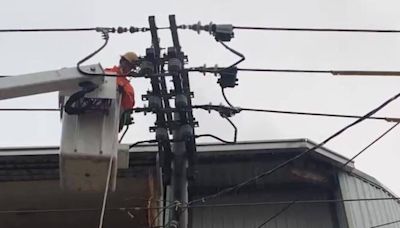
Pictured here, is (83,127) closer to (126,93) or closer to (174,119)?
(126,93)

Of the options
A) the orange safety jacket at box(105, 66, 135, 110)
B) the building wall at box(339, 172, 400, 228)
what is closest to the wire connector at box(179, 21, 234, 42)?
the orange safety jacket at box(105, 66, 135, 110)

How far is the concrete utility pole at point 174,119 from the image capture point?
729 centimetres

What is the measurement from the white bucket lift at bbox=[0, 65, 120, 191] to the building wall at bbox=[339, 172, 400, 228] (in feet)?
17.6

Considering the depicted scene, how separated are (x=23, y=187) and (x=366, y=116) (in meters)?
6.30

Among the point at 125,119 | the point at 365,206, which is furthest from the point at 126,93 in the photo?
the point at 365,206

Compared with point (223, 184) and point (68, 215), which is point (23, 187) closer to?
point (68, 215)

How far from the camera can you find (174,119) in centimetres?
768

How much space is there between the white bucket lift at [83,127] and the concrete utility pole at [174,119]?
1440 mm

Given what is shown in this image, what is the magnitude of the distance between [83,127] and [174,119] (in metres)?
2.17

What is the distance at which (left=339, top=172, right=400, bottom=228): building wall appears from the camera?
32.8ft

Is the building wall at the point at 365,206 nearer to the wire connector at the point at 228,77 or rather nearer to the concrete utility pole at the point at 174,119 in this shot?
the concrete utility pole at the point at 174,119

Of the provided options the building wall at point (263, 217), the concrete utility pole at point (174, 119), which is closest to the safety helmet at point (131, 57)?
the concrete utility pole at point (174, 119)

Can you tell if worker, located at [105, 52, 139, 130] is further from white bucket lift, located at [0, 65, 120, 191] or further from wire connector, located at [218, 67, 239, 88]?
wire connector, located at [218, 67, 239, 88]

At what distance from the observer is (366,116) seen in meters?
7.07
